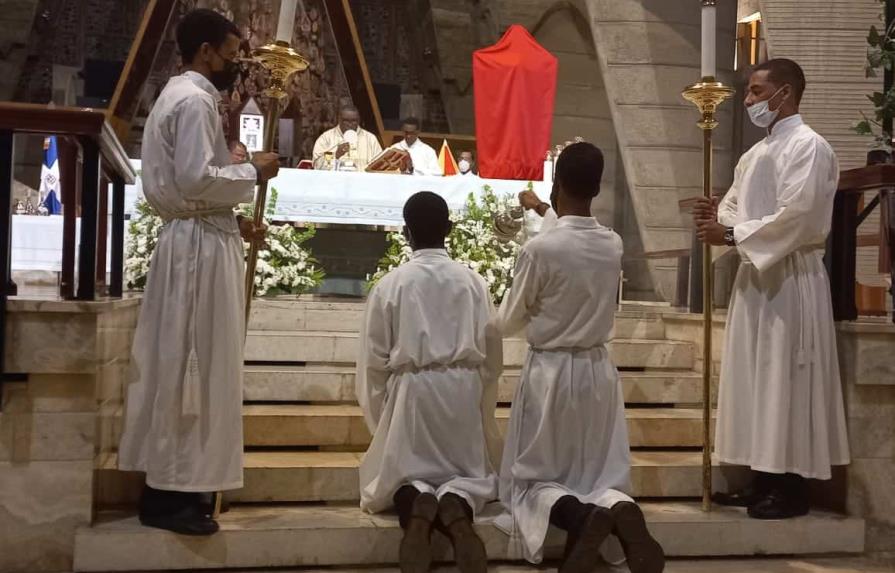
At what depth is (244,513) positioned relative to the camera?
431 centimetres

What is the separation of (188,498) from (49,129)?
159cm

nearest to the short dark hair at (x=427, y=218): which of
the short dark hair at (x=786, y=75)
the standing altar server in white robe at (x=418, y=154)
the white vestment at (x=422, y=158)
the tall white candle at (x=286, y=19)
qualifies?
the tall white candle at (x=286, y=19)

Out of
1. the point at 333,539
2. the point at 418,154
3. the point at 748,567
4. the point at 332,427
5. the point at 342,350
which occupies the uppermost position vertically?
the point at 418,154

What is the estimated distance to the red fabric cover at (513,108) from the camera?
8898 mm

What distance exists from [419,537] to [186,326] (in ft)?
4.03

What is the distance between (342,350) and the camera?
5.86 m

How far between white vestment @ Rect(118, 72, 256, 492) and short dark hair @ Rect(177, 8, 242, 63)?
185 mm

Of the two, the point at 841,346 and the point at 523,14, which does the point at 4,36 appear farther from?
the point at 841,346

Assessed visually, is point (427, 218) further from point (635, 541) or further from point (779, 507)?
point (779, 507)

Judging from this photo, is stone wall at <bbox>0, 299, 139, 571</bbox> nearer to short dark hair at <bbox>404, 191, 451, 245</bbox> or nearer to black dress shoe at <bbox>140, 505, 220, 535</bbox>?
black dress shoe at <bbox>140, 505, 220, 535</bbox>

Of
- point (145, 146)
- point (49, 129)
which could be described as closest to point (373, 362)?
point (145, 146)

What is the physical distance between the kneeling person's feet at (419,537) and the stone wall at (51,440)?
1292 millimetres

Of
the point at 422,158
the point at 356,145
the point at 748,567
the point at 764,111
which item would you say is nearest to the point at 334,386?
the point at 748,567

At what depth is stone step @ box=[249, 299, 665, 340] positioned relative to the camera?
6238 millimetres
